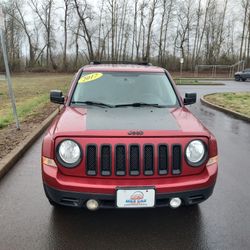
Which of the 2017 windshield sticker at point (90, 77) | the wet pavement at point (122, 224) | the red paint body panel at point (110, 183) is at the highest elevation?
Answer: the 2017 windshield sticker at point (90, 77)

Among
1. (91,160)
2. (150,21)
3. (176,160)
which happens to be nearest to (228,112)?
(176,160)

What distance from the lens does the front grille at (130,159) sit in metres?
3.31

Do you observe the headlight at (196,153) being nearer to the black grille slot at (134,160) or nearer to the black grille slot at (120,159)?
the black grille slot at (134,160)

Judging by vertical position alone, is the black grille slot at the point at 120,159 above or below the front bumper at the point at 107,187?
above

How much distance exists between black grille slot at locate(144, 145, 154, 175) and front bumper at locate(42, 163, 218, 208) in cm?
9

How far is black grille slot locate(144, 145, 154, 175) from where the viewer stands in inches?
131

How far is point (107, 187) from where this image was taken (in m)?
3.27

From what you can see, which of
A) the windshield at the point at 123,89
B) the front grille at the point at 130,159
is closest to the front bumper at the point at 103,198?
the front grille at the point at 130,159

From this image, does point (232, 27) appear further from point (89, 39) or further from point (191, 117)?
point (191, 117)

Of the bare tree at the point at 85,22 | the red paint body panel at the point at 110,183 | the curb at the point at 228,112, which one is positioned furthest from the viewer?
the bare tree at the point at 85,22

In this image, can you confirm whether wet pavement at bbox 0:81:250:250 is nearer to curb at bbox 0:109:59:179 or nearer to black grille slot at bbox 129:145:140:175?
curb at bbox 0:109:59:179

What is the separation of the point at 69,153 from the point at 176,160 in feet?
3.48

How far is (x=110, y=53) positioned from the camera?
5666cm

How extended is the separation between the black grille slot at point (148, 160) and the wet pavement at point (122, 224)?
73 cm
